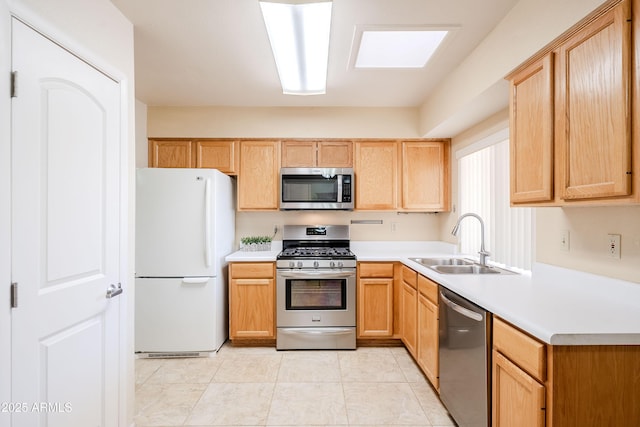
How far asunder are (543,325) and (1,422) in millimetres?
2030

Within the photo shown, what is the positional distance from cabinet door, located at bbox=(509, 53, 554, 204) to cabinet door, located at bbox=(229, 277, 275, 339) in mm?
2314

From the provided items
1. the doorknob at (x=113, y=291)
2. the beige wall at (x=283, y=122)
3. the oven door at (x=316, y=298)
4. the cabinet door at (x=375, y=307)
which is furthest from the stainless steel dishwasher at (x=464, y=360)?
the beige wall at (x=283, y=122)

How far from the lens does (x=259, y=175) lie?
3.47 metres

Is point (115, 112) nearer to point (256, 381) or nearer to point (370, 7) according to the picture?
point (370, 7)

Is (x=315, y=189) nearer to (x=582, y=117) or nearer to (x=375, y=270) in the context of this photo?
(x=375, y=270)

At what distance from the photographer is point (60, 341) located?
4.51ft

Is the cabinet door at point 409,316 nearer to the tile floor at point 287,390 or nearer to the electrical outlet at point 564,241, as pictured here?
the tile floor at point 287,390

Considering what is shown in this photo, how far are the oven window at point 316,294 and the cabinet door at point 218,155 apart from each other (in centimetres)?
142

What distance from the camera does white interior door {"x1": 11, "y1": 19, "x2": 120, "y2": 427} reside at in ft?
3.98

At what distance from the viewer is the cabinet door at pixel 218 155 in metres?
3.46

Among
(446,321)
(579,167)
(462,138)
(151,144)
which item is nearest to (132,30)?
(151,144)

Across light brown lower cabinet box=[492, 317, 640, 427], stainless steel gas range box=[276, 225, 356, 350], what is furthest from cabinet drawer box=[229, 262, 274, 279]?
light brown lower cabinet box=[492, 317, 640, 427]

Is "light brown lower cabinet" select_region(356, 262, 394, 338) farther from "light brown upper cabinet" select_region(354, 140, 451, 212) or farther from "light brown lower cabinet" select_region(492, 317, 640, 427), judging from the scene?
"light brown lower cabinet" select_region(492, 317, 640, 427)

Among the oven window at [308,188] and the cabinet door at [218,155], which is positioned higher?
the cabinet door at [218,155]
